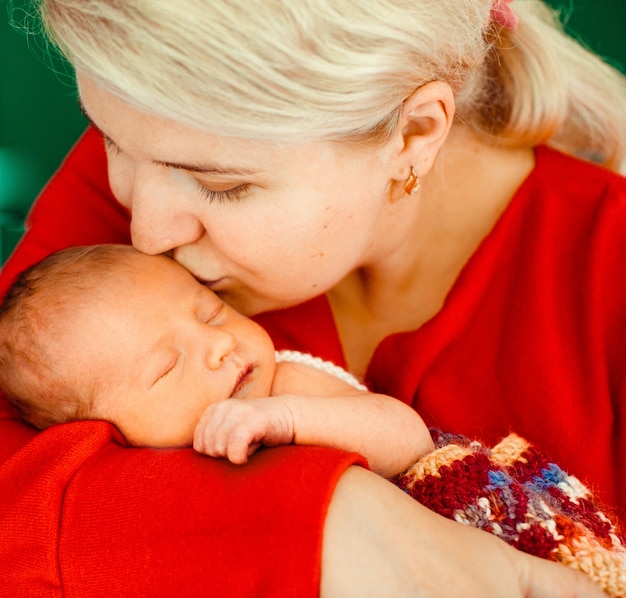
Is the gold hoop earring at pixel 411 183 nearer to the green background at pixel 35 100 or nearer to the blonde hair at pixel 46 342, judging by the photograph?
the blonde hair at pixel 46 342

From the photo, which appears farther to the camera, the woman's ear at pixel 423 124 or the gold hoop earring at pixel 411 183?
the gold hoop earring at pixel 411 183

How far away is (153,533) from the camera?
903mm

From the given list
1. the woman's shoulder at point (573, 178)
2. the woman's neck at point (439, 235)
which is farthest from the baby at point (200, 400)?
the woman's shoulder at point (573, 178)

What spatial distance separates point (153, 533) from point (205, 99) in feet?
1.73

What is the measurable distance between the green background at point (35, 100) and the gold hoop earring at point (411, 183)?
90cm

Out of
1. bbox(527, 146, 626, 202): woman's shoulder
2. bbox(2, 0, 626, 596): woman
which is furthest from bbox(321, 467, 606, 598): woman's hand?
bbox(527, 146, 626, 202): woman's shoulder

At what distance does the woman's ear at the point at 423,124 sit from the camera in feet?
3.69

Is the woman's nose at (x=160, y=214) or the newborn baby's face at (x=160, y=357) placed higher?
the woman's nose at (x=160, y=214)

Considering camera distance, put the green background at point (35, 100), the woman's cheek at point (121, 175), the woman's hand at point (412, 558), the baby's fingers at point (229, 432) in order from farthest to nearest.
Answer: the green background at point (35, 100), the woman's cheek at point (121, 175), the baby's fingers at point (229, 432), the woman's hand at point (412, 558)

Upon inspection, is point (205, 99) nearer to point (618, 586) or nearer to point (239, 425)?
point (239, 425)

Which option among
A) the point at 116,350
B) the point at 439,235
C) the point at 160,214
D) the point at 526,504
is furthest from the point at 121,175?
the point at 526,504

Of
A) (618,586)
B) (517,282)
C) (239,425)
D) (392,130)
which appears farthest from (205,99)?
(618,586)

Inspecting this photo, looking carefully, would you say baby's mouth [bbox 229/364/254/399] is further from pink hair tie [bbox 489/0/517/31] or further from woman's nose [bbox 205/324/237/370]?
pink hair tie [bbox 489/0/517/31]

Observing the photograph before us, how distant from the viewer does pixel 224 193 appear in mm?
1080
